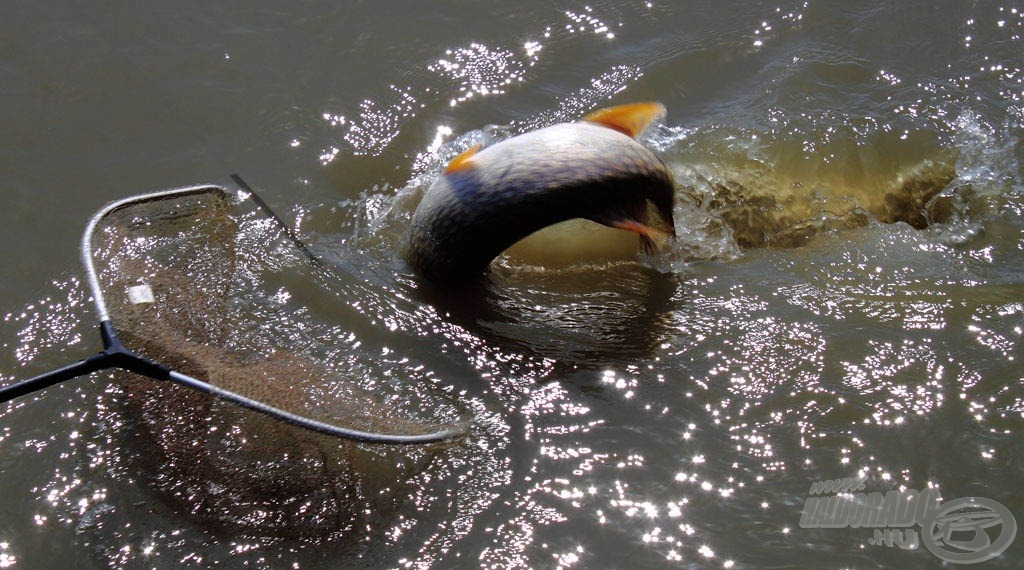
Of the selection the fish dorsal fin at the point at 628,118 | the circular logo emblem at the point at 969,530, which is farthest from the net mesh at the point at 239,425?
the circular logo emblem at the point at 969,530

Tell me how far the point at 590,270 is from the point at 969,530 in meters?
1.67

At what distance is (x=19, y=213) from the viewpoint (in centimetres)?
344

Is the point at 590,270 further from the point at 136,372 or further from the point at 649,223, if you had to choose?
the point at 136,372

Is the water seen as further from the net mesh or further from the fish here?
the fish

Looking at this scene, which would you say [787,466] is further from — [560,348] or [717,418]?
[560,348]

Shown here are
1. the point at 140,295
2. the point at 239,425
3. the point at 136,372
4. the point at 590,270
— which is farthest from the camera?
the point at 590,270

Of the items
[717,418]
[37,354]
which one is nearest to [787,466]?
[717,418]

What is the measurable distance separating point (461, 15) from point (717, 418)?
303cm

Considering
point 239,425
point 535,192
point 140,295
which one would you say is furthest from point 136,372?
point 535,192

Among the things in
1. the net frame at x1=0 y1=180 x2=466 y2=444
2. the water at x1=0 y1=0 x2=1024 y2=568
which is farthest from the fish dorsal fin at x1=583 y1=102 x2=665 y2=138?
the net frame at x1=0 y1=180 x2=466 y2=444

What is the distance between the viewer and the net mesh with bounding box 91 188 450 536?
2.39m

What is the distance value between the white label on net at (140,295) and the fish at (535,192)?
957mm

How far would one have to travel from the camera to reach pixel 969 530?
2.44 metres

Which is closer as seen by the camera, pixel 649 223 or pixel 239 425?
pixel 239 425
